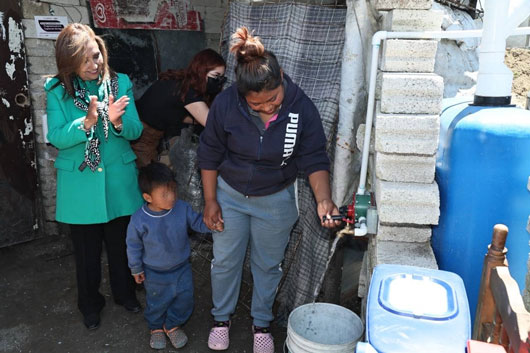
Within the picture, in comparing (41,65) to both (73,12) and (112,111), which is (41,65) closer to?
(73,12)

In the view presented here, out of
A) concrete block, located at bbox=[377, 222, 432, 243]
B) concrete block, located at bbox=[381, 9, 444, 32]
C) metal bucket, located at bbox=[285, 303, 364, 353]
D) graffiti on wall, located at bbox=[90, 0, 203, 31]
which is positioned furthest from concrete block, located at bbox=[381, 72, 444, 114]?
graffiti on wall, located at bbox=[90, 0, 203, 31]

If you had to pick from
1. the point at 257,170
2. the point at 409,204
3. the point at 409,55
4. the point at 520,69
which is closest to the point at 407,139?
the point at 409,204

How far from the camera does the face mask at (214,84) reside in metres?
3.42

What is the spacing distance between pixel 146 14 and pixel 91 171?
7.75 feet

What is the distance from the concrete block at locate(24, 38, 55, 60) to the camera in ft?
14.0

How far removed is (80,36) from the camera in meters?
2.84

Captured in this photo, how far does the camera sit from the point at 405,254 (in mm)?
2336

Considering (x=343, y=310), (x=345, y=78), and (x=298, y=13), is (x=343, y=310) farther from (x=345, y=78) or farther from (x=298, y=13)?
(x=298, y=13)

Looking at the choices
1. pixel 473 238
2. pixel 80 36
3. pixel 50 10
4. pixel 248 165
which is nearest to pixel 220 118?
pixel 248 165

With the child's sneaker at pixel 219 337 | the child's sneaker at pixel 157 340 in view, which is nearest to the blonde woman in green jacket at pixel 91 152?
the child's sneaker at pixel 157 340

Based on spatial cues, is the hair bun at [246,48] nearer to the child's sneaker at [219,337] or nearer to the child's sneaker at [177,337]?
the child's sneaker at [219,337]

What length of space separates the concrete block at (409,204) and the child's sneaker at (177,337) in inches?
65.6

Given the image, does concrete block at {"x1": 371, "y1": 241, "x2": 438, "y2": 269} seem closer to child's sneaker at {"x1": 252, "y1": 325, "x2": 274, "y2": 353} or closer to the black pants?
child's sneaker at {"x1": 252, "y1": 325, "x2": 274, "y2": 353}

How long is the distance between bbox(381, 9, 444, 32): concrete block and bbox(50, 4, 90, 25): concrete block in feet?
10.3
